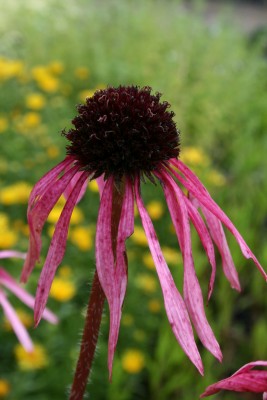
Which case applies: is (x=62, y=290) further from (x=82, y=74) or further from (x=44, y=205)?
(x=82, y=74)

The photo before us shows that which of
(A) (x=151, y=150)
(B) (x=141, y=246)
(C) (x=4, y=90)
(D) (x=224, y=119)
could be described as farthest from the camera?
(D) (x=224, y=119)

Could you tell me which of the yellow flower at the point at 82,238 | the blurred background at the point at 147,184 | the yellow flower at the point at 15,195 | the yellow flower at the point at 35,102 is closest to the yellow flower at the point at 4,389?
the blurred background at the point at 147,184

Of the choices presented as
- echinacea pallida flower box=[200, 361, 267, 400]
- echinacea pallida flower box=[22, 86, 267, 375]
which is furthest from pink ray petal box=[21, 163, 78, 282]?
echinacea pallida flower box=[200, 361, 267, 400]

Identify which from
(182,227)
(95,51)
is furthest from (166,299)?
(95,51)

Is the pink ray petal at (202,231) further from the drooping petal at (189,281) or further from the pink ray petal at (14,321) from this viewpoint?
the pink ray petal at (14,321)

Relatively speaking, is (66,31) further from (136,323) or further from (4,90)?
(136,323)

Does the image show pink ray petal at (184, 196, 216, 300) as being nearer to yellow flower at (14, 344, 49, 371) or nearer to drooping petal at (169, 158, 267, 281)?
drooping petal at (169, 158, 267, 281)

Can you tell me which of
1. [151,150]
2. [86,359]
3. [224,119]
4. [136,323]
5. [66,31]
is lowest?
[86,359]
